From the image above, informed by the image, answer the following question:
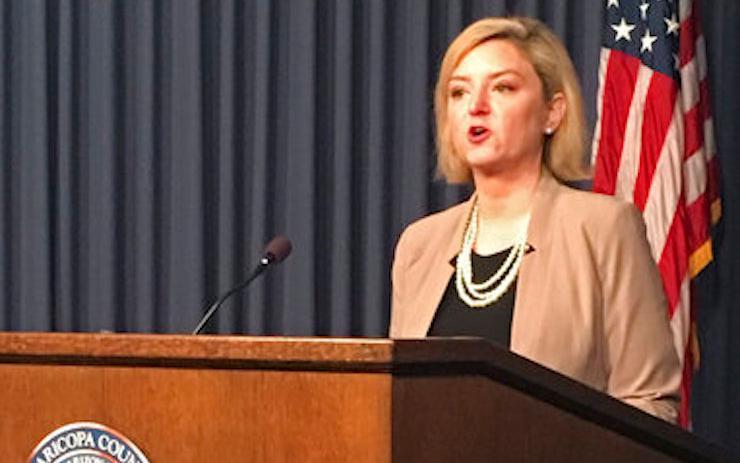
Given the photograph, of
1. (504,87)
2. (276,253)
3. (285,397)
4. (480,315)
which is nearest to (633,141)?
(276,253)

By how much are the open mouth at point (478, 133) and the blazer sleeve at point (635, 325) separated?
0.92ft

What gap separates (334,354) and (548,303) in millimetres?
1108

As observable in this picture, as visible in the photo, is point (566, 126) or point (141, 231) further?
point (141, 231)

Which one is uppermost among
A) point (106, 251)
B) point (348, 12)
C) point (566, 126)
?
point (348, 12)

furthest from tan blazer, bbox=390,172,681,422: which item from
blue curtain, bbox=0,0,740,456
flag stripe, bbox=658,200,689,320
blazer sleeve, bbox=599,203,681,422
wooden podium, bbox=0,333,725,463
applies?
blue curtain, bbox=0,0,740,456

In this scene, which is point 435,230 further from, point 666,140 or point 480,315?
point 666,140

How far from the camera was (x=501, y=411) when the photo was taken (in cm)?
162

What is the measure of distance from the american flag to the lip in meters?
1.92

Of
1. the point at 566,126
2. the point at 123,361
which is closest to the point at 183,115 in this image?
the point at 566,126

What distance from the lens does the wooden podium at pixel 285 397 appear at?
1.48 m

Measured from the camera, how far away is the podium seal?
1.55 m

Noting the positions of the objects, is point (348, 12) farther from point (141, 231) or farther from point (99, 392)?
point (99, 392)

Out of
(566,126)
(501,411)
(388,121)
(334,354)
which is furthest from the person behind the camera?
(388,121)

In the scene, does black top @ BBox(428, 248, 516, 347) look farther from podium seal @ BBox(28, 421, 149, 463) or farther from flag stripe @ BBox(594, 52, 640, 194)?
flag stripe @ BBox(594, 52, 640, 194)
